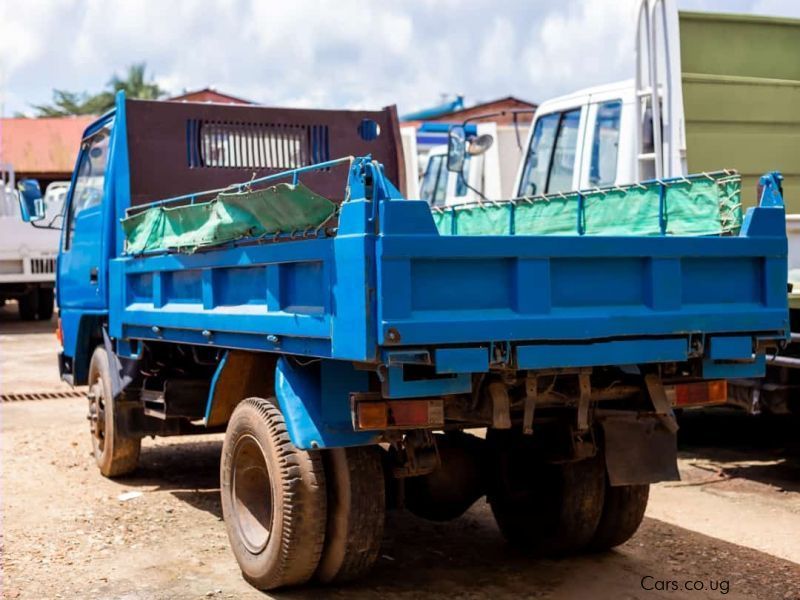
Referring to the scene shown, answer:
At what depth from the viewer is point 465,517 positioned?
616cm

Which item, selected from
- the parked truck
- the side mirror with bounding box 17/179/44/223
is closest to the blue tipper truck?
the parked truck

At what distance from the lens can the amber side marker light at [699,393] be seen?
182 inches

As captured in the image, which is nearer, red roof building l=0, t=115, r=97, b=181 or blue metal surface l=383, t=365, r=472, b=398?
blue metal surface l=383, t=365, r=472, b=398

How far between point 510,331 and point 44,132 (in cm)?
3075

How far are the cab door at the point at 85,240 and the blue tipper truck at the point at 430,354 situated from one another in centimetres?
107

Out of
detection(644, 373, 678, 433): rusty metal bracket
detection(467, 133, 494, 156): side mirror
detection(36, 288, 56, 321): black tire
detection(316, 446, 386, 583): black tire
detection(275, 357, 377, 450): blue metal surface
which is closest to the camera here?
detection(275, 357, 377, 450): blue metal surface

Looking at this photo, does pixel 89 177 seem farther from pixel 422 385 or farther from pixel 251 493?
pixel 422 385

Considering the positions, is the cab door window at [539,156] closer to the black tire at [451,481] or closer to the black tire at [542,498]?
the black tire at [542,498]

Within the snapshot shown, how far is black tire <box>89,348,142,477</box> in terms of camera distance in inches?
274

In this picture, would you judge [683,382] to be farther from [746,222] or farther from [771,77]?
[771,77]

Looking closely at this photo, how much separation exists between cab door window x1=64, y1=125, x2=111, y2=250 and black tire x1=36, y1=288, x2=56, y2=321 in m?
12.3

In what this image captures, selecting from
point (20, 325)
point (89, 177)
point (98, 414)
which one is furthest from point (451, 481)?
point (20, 325)

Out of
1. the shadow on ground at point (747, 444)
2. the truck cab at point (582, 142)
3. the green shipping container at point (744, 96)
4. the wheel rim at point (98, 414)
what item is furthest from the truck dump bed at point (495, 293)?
the truck cab at point (582, 142)

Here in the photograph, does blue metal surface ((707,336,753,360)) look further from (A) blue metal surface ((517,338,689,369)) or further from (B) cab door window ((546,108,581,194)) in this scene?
(B) cab door window ((546,108,581,194))
